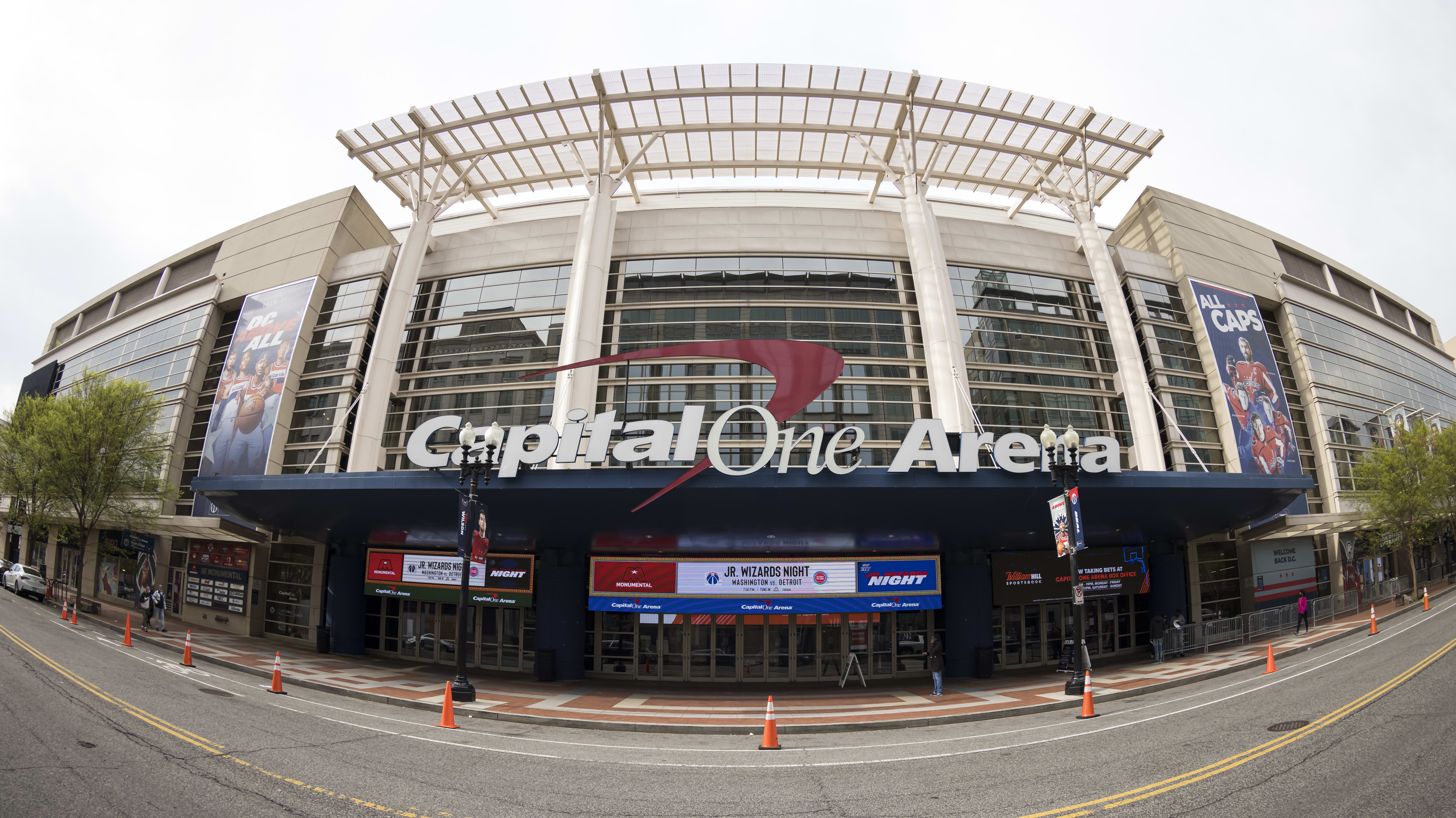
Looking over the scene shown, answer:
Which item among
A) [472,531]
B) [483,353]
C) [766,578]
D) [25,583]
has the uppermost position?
[483,353]

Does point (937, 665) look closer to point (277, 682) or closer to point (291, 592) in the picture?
point (277, 682)

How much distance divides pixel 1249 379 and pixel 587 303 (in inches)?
1305

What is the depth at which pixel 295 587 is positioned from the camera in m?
30.8

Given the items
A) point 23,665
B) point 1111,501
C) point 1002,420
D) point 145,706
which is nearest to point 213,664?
point 23,665

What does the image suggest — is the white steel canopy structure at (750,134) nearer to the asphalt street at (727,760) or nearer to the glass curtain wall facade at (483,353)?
the glass curtain wall facade at (483,353)

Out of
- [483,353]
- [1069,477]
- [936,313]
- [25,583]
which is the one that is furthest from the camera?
[25,583]

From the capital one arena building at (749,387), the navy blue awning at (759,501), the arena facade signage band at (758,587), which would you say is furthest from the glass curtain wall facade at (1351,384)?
the arena facade signage band at (758,587)

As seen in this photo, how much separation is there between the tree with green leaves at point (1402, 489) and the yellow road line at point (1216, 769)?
1052 inches

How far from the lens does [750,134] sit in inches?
1271

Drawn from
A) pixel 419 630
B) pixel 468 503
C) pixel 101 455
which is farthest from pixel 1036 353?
pixel 101 455

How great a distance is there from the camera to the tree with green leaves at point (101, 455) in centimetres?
3188

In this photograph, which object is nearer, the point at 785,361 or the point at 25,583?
the point at 785,361

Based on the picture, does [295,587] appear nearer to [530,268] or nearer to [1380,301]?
[530,268]

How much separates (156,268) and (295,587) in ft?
97.3
